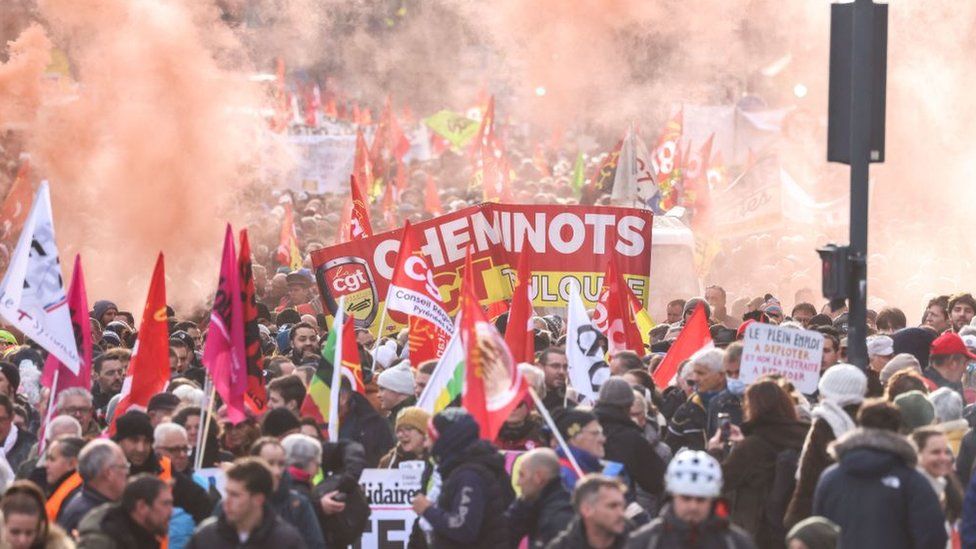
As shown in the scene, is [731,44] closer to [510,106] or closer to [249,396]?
[510,106]

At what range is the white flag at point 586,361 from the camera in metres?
11.2

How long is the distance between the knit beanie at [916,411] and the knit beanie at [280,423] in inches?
113

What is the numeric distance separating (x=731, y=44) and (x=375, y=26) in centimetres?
1197

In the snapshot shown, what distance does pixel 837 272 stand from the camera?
954 cm

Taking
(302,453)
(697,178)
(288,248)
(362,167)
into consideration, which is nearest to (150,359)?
(302,453)

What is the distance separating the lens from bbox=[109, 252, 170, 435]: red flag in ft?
34.2

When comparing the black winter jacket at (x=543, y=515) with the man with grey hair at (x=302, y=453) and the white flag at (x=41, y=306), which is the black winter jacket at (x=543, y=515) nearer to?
the man with grey hair at (x=302, y=453)

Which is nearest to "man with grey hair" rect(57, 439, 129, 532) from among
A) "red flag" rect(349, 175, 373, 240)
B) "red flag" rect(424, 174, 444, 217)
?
"red flag" rect(349, 175, 373, 240)

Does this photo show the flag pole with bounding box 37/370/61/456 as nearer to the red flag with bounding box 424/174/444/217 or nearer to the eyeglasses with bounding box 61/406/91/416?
the eyeglasses with bounding box 61/406/91/416

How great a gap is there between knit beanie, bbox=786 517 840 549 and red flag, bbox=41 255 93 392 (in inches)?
186

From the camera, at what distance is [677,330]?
14133 millimetres

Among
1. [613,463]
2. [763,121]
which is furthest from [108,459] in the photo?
[763,121]

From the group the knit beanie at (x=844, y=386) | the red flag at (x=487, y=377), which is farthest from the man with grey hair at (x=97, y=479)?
the knit beanie at (x=844, y=386)

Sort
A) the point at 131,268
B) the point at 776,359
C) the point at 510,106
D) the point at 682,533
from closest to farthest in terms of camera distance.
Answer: the point at 682,533 → the point at 776,359 → the point at 131,268 → the point at 510,106
